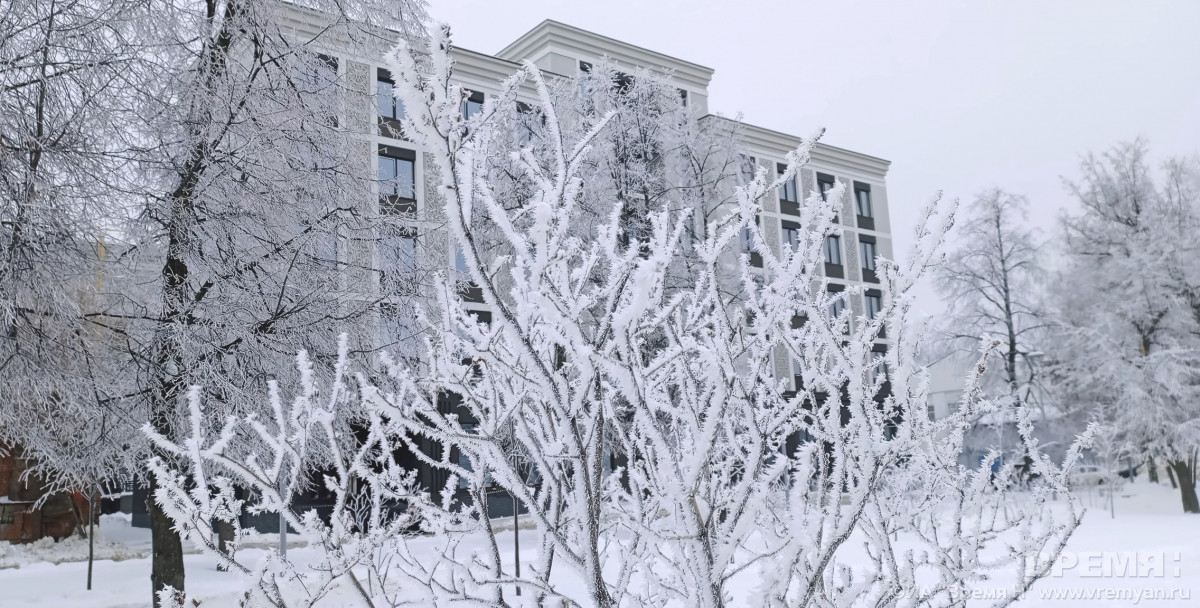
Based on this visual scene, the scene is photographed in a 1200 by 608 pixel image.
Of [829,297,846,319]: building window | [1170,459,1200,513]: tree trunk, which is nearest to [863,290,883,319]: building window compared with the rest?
[829,297,846,319]: building window

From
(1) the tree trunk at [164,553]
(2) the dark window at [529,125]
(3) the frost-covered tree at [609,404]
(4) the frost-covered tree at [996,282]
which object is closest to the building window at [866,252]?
(4) the frost-covered tree at [996,282]

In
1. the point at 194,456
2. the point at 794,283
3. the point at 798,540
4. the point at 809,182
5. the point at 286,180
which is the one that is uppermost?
the point at 809,182

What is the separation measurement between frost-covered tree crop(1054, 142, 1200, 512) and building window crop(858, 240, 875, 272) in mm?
12691

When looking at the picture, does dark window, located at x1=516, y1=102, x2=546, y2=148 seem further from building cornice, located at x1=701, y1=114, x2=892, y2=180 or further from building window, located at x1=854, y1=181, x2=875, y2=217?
building window, located at x1=854, y1=181, x2=875, y2=217

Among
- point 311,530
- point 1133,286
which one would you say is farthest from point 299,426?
point 1133,286

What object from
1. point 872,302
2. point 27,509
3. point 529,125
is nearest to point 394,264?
point 529,125

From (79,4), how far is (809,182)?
31295 millimetres

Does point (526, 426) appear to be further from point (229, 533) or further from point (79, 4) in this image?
point (229, 533)

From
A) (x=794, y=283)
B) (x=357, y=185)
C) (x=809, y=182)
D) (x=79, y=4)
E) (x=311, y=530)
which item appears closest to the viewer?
(x=794, y=283)

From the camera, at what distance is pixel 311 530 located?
2.73 metres

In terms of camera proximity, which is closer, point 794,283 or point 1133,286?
point 794,283

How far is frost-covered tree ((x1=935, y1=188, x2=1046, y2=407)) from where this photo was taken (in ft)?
80.4

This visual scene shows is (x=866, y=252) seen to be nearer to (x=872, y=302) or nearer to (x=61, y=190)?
(x=872, y=302)

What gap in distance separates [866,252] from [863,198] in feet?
8.20
